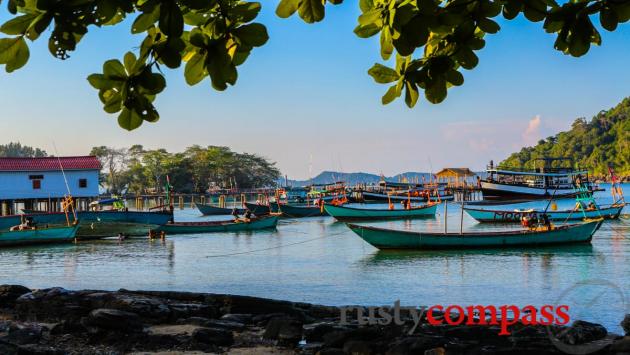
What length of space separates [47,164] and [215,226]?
12269 mm

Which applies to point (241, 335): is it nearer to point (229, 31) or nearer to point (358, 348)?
point (358, 348)

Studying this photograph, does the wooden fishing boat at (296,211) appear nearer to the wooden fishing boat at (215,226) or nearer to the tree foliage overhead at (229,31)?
the wooden fishing boat at (215,226)

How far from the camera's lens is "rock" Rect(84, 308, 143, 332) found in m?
8.22

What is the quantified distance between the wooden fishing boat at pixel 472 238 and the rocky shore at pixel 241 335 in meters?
14.2

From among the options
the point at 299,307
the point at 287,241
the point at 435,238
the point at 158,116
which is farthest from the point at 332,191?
the point at 158,116

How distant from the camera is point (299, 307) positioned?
11.0m

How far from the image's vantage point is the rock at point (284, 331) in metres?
8.11

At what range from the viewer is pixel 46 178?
39.1 meters

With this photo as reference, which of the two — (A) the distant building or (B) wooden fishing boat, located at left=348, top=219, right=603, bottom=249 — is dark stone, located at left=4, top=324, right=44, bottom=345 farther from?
(A) the distant building

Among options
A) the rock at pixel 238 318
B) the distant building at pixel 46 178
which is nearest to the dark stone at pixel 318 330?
the rock at pixel 238 318

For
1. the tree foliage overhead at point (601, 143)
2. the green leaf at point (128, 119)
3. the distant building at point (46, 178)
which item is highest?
the tree foliage overhead at point (601, 143)

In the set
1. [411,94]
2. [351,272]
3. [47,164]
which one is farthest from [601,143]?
[411,94]

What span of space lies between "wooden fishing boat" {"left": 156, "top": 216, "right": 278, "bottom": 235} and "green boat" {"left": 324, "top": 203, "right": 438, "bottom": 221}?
7315 mm

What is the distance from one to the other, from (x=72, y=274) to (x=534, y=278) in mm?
15110
